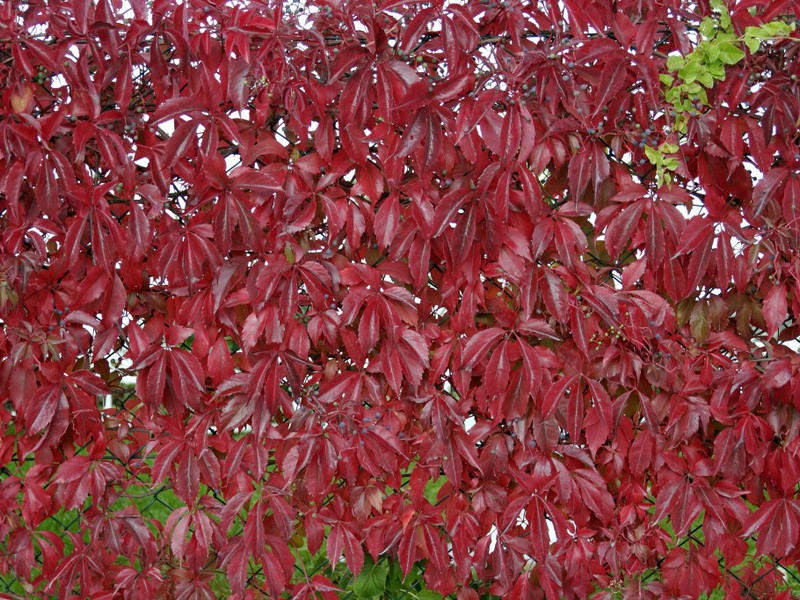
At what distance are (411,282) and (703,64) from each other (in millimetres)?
788

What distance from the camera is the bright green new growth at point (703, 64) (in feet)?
5.22

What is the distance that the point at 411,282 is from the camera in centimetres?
177

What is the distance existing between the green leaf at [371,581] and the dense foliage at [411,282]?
0.11m

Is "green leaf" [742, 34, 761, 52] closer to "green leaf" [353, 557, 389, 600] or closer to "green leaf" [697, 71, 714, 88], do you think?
"green leaf" [697, 71, 714, 88]

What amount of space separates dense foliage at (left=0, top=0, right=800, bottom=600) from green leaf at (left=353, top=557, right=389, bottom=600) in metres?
0.11

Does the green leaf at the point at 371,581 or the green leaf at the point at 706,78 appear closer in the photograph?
the green leaf at the point at 706,78

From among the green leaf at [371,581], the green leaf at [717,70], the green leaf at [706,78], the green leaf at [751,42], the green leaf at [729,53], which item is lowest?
the green leaf at [371,581]

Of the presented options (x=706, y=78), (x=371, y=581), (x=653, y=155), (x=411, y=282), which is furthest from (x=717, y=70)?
(x=371, y=581)

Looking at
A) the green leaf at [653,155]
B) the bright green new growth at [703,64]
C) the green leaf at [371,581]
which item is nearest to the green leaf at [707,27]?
the bright green new growth at [703,64]

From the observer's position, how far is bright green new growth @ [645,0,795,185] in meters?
1.59

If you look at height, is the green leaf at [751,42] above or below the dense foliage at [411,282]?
above

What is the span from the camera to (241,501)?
177cm

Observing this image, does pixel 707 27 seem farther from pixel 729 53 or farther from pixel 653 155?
pixel 653 155

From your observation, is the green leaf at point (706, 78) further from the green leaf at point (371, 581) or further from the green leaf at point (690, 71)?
the green leaf at point (371, 581)
